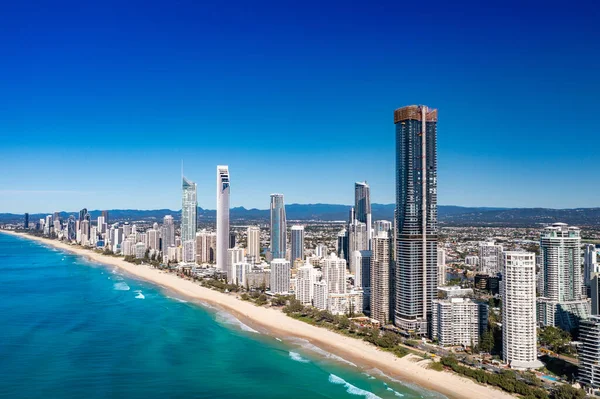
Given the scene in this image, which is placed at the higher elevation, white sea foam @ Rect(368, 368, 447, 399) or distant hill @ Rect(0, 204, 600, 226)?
distant hill @ Rect(0, 204, 600, 226)

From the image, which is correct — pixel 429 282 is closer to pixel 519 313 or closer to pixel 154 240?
pixel 519 313

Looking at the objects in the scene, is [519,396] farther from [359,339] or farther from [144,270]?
[144,270]

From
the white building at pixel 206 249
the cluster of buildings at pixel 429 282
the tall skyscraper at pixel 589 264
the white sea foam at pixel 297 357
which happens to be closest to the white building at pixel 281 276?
the cluster of buildings at pixel 429 282

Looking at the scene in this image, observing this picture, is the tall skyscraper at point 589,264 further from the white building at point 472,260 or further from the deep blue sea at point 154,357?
the deep blue sea at point 154,357

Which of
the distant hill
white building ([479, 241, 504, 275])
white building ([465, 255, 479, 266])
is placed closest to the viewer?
white building ([479, 241, 504, 275])

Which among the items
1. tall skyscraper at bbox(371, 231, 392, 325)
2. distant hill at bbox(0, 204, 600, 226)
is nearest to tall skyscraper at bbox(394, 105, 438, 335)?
tall skyscraper at bbox(371, 231, 392, 325)

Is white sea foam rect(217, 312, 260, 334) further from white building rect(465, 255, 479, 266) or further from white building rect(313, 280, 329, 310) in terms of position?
white building rect(465, 255, 479, 266)

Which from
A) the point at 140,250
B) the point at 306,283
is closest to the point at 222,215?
the point at 140,250
